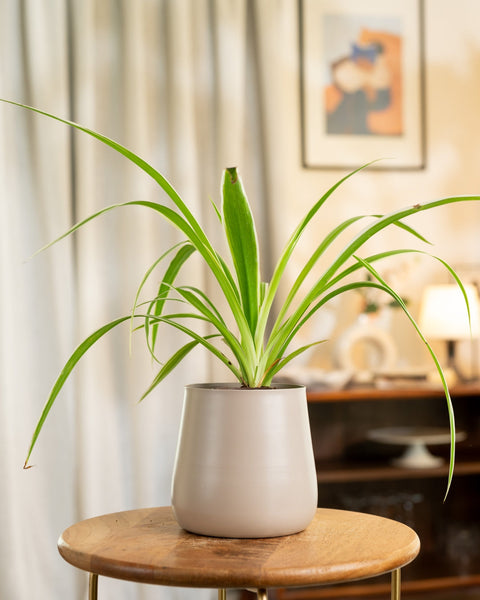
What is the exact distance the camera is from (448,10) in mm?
3100

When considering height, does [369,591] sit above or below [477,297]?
below

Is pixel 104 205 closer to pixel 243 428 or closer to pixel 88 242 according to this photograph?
pixel 88 242

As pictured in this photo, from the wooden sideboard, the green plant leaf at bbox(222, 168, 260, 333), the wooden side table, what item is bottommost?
the wooden sideboard

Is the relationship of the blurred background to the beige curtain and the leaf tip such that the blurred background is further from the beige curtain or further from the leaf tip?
the leaf tip

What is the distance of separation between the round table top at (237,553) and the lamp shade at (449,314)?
160cm

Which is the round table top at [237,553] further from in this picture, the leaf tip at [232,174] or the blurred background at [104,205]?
the blurred background at [104,205]

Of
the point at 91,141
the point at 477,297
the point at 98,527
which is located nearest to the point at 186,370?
the point at 91,141

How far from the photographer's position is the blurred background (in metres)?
2.56

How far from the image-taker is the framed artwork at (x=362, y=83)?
2.97 m

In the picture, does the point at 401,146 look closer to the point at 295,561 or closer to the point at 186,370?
the point at 186,370

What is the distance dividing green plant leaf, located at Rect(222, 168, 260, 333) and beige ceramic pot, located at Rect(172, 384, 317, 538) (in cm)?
13

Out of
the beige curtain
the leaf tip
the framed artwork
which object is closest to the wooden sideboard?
the beige curtain

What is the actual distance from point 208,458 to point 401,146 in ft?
7.21

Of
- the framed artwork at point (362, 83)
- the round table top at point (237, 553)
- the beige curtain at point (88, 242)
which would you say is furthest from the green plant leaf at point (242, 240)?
the framed artwork at point (362, 83)
